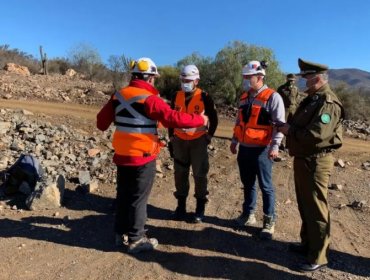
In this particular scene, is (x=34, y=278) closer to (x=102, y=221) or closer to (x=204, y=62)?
(x=102, y=221)

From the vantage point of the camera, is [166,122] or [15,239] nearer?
[166,122]

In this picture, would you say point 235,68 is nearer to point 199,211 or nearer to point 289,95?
point 289,95

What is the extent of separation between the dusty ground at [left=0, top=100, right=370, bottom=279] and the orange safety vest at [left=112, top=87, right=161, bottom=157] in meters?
1.17

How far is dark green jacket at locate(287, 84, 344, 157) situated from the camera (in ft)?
13.6

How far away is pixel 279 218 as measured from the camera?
6168 millimetres

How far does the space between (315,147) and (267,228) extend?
1.52 m

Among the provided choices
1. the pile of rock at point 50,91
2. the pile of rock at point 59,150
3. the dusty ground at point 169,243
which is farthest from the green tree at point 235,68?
the dusty ground at point 169,243

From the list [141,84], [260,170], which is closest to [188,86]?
[141,84]

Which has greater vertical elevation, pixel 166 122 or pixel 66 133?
pixel 166 122

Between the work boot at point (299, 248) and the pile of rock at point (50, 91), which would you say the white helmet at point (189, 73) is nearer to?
the work boot at point (299, 248)

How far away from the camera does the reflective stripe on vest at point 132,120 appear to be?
4.64 m

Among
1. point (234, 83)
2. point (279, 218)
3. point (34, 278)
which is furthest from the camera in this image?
point (234, 83)

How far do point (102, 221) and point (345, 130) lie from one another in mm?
12191

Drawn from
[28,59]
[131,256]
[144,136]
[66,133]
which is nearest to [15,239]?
[131,256]
